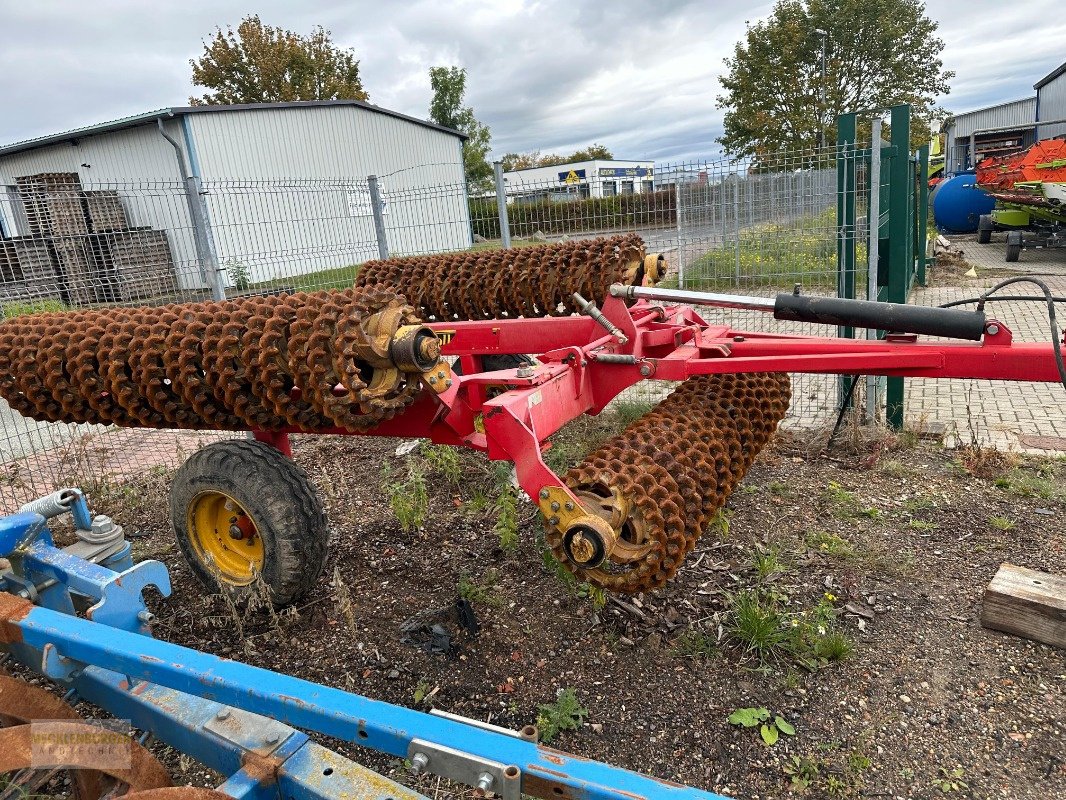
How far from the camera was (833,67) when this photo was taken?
25.8 m

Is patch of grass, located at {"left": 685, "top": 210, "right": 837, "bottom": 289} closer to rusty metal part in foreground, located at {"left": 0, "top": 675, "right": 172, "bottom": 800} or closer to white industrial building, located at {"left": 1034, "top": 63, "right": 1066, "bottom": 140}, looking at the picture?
rusty metal part in foreground, located at {"left": 0, "top": 675, "right": 172, "bottom": 800}

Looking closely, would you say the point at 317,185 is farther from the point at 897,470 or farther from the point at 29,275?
the point at 897,470

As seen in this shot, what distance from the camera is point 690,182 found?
665 cm

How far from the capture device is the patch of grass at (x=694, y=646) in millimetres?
3021

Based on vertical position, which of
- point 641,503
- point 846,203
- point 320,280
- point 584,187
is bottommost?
point 641,503

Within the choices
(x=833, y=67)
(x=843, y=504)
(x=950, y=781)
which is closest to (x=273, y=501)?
(x=950, y=781)

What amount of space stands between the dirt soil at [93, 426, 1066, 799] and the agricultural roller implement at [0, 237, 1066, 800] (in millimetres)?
560

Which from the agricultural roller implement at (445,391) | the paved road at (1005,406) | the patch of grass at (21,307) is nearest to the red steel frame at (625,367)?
the agricultural roller implement at (445,391)

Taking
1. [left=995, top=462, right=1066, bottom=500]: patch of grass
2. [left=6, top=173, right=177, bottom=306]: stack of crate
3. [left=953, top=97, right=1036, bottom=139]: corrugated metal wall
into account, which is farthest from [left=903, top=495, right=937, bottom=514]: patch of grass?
[left=953, top=97, right=1036, bottom=139]: corrugated metal wall

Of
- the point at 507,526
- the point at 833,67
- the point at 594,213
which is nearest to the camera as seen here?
the point at 507,526

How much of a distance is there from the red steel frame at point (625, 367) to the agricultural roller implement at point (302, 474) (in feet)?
0.04

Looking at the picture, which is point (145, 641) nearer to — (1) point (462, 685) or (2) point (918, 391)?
(1) point (462, 685)

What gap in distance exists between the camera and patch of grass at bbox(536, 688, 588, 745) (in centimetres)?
265

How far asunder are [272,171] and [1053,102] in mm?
36567
